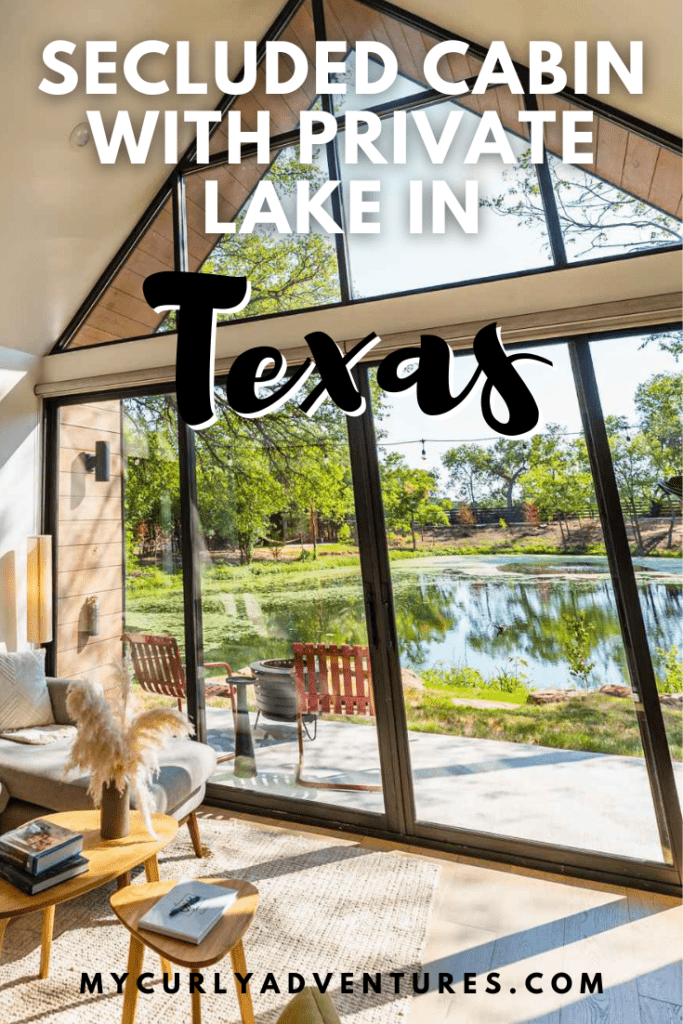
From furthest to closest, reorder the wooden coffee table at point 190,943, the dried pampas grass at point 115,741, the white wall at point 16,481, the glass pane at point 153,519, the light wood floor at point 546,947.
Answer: the white wall at point 16,481 → the glass pane at point 153,519 → the dried pampas grass at point 115,741 → the light wood floor at point 546,947 → the wooden coffee table at point 190,943

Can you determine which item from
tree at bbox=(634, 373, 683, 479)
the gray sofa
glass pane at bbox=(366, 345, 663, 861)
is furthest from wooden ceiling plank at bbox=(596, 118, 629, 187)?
the gray sofa

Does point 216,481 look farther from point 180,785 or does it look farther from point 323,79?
point 323,79

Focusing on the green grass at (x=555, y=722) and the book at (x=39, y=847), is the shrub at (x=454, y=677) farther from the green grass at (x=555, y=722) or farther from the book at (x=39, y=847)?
the book at (x=39, y=847)

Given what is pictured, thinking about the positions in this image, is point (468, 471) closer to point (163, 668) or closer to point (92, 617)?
point (163, 668)

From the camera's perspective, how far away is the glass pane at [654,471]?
2490 millimetres

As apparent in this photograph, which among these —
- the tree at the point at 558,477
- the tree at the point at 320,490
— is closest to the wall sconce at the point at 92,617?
the tree at the point at 320,490

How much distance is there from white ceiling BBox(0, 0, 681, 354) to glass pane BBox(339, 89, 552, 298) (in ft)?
1.54

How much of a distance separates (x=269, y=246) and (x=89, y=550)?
7.75ft

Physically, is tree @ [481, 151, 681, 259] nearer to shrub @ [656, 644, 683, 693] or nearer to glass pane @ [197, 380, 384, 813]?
glass pane @ [197, 380, 384, 813]

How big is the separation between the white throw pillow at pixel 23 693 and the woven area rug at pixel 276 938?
3.47ft

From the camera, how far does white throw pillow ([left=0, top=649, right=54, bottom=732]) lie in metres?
3.07

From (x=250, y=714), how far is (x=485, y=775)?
4.52 ft

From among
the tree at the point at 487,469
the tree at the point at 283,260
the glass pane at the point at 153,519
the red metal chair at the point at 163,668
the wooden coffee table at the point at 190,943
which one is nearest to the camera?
the wooden coffee table at the point at 190,943

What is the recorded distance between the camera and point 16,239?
3273 millimetres
